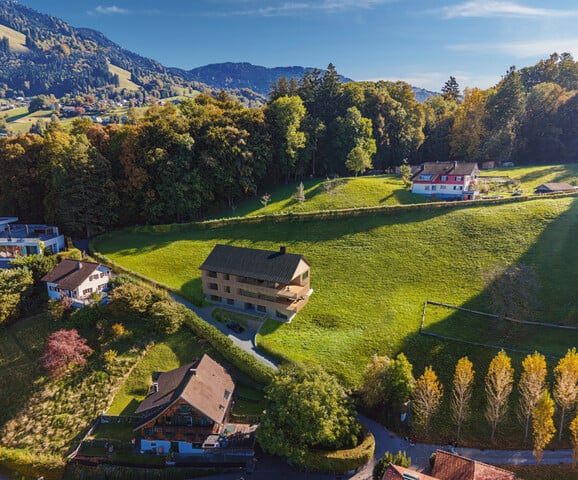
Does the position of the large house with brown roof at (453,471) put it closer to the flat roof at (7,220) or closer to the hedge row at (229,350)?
the hedge row at (229,350)

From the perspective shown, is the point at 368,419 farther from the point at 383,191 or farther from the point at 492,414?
the point at 383,191

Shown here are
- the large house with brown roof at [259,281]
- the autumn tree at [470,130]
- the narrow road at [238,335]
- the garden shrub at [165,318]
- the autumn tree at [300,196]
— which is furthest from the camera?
the autumn tree at [470,130]

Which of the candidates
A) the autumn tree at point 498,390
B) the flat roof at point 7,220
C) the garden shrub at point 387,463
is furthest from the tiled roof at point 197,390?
the flat roof at point 7,220

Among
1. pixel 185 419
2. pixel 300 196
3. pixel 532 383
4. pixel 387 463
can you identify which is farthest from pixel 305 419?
pixel 300 196

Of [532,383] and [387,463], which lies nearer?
[387,463]

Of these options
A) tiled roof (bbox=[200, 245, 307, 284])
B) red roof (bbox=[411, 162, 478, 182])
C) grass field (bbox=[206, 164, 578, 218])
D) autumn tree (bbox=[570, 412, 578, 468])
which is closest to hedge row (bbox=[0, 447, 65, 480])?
tiled roof (bbox=[200, 245, 307, 284])

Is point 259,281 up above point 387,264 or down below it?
above

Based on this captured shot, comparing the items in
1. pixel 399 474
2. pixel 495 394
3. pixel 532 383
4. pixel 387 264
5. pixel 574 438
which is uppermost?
pixel 387 264

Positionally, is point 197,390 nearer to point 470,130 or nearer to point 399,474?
point 399,474
